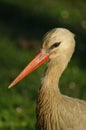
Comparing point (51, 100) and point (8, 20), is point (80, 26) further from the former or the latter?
point (51, 100)

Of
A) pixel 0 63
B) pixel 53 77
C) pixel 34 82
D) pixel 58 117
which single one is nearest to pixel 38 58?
pixel 53 77

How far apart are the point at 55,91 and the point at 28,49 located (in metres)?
5.48

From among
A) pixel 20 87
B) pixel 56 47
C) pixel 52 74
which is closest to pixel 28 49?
pixel 20 87

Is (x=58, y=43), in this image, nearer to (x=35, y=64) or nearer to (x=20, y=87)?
(x=35, y=64)

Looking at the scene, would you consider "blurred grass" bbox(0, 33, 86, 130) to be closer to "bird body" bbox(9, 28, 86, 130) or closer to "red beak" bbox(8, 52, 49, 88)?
"bird body" bbox(9, 28, 86, 130)

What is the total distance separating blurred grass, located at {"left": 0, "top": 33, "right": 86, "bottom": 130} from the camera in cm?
844

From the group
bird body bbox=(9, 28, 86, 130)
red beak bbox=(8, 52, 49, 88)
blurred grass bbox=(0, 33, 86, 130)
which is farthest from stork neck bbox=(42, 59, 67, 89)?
blurred grass bbox=(0, 33, 86, 130)

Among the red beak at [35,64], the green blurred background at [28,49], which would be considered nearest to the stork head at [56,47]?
the red beak at [35,64]

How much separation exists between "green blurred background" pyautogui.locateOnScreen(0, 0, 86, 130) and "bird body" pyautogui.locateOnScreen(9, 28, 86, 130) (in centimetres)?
184

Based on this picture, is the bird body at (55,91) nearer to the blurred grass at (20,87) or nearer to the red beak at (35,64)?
the red beak at (35,64)

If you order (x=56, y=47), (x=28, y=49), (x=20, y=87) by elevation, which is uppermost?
(x=56, y=47)

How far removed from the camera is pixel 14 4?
14.6 m

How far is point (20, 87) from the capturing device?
9.74 meters

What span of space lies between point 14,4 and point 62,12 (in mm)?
1218
